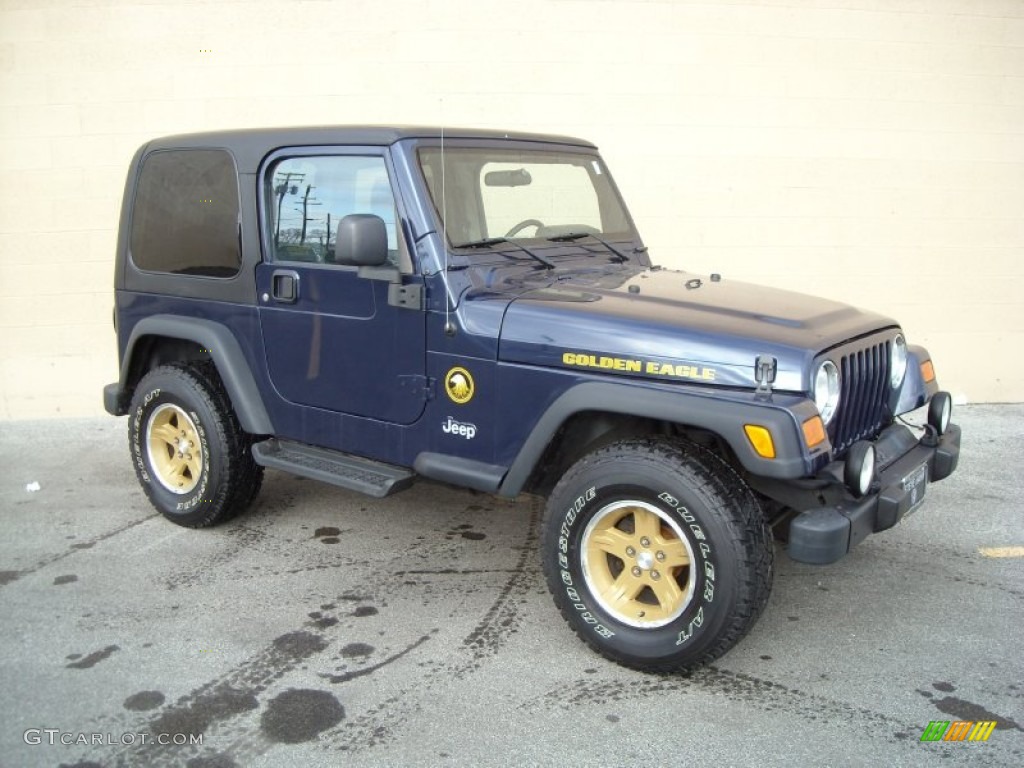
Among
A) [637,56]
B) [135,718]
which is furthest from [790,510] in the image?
[637,56]

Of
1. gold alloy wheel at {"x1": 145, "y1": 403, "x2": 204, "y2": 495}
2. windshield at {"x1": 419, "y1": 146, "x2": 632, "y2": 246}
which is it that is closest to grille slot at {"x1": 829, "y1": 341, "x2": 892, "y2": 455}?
windshield at {"x1": 419, "y1": 146, "x2": 632, "y2": 246}

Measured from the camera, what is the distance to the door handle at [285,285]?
395cm

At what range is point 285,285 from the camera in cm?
397

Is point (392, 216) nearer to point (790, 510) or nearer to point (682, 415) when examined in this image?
point (682, 415)

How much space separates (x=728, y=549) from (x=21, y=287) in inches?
233

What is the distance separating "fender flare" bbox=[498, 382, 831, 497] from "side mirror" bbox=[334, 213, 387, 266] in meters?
0.92

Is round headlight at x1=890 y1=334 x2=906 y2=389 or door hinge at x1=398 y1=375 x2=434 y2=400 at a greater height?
round headlight at x1=890 y1=334 x2=906 y2=389

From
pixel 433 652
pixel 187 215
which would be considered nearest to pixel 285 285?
pixel 187 215

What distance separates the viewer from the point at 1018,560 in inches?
167

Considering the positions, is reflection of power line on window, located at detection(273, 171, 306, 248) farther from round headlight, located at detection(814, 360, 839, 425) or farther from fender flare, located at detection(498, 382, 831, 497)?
round headlight, located at detection(814, 360, 839, 425)

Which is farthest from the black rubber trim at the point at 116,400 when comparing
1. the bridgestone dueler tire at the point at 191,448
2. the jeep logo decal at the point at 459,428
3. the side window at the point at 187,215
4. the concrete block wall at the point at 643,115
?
the concrete block wall at the point at 643,115

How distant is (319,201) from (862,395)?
237 cm

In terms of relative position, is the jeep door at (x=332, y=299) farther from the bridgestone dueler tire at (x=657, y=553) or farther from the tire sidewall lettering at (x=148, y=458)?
the bridgestone dueler tire at (x=657, y=553)

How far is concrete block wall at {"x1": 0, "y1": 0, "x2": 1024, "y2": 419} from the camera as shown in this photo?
21.6 ft
